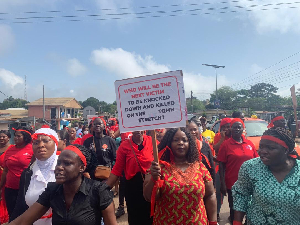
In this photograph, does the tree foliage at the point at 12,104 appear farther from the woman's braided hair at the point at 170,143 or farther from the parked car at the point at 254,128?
the woman's braided hair at the point at 170,143

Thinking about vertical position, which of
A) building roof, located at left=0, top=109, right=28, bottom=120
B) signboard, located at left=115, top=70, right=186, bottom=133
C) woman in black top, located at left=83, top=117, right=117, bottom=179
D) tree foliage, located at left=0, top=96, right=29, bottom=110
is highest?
tree foliage, located at left=0, top=96, right=29, bottom=110

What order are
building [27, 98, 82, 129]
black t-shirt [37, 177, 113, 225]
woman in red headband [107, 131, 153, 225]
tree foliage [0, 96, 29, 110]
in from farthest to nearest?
tree foliage [0, 96, 29, 110], building [27, 98, 82, 129], woman in red headband [107, 131, 153, 225], black t-shirt [37, 177, 113, 225]

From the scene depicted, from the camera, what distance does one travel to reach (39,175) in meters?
2.78

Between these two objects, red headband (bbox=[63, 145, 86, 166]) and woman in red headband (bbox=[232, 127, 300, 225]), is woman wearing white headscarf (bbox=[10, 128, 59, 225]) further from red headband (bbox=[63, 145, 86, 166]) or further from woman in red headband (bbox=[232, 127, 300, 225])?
woman in red headband (bbox=[232, 127, 300, 225])

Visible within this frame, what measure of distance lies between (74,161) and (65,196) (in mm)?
301

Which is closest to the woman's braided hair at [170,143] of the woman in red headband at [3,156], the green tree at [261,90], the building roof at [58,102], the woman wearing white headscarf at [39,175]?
the woman wearing white headscarf at [39,175]

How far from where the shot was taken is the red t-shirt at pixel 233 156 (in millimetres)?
3852

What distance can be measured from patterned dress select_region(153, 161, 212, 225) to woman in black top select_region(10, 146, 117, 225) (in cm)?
54

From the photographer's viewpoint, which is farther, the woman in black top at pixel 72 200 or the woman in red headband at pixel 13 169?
the woman in red headband at pixel 13 169

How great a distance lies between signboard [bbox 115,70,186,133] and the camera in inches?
92.7

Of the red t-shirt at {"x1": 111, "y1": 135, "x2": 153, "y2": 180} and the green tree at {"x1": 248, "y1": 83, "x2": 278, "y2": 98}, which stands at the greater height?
the green tree at {"x1": 248, "y1": 83, "x2": 278, "y2": 98}

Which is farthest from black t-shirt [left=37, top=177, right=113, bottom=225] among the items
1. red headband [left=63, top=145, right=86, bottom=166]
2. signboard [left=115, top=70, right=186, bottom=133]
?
signboard [left=115, top=70, right=186, bottom=133]

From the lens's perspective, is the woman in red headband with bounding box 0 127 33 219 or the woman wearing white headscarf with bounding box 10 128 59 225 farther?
the woman in red headband with bounding box 0 127 33 219

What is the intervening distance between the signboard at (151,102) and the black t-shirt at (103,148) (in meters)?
2.67
